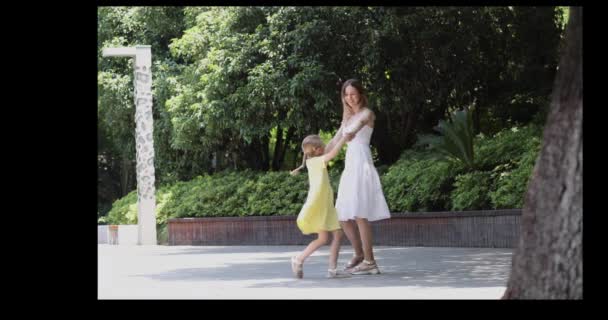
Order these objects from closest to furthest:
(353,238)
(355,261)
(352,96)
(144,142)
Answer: (352,96), (353,238), (355,261), (144,142)

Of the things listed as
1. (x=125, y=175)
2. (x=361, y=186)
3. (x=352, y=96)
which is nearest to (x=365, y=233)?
(x=361, y=186)

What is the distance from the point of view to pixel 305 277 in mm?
11062

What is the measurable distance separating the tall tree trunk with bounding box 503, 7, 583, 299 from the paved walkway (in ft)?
6.10

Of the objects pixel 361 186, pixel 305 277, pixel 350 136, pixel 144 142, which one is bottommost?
pixel 305 277

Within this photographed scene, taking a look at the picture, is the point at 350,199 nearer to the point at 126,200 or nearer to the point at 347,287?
the point at 347,287

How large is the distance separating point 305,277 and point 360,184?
1.04 meters

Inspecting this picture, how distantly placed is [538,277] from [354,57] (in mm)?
17257

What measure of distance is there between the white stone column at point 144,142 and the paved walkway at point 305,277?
257 inches

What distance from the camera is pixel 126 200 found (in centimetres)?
3061

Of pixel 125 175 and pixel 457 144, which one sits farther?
pixel 125 175

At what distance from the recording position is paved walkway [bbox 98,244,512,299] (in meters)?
9.05

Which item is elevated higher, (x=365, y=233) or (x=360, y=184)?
(x=360, y=184)

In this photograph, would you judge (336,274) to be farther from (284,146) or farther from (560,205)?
(284,146)
